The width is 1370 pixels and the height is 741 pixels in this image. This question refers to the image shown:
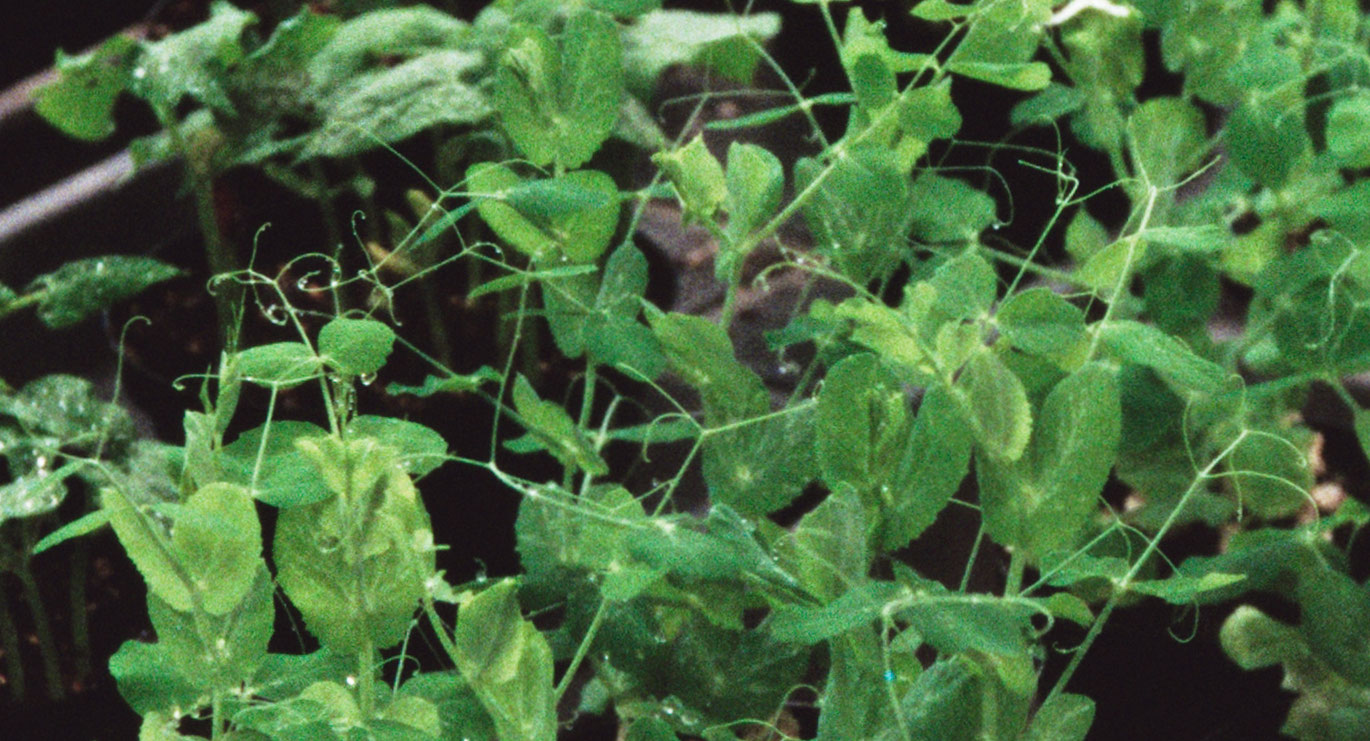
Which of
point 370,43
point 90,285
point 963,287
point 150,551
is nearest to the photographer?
point 150,551

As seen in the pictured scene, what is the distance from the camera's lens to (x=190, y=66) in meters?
0.83

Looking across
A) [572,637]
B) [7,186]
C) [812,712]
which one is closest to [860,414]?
[572,637]

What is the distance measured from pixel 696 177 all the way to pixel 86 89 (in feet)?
1.75

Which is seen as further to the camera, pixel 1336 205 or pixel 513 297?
pixel 513 297

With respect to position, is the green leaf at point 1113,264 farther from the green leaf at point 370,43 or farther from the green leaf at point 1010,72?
the green leaf at point 370,43

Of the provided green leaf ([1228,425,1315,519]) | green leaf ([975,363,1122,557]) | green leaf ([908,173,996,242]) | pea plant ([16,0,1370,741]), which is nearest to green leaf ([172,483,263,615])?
pea plant ([16,0,1370,741])

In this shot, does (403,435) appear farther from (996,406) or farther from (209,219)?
(209,219)

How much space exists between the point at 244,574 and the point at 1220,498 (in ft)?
1.82

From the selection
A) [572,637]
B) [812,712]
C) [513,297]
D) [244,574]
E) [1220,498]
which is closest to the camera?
[244,574]

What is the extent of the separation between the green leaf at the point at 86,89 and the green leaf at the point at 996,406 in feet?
1.94

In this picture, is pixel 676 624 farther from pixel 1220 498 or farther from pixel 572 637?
pixel 1220 498

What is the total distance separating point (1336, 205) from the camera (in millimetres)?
596

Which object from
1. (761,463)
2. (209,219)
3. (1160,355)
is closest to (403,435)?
Answer: (761,463)

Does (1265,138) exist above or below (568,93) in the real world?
below
